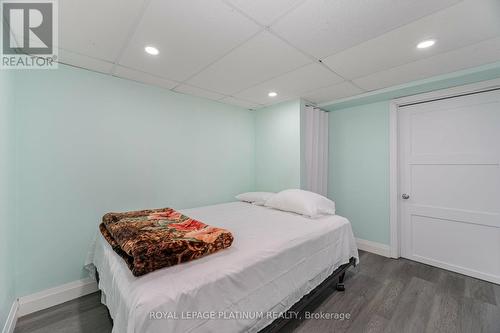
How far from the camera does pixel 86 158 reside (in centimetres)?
215

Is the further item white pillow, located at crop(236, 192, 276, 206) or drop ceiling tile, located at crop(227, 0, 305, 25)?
white pillow, located at crop(236, 192, 276, 206)

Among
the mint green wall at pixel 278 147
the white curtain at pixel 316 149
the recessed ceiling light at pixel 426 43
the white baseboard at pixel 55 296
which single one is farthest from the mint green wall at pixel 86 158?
the recessed ceiling light at pixel 426 43

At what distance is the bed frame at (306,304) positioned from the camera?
1.45 m

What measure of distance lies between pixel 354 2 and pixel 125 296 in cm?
221

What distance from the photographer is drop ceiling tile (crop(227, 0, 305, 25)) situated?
4.28 ft

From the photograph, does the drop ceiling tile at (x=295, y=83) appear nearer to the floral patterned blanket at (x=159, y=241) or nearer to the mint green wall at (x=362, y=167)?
the mint green wall at (x=362, y=167)

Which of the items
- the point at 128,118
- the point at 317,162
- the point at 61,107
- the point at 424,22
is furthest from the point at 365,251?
the point at 61,107

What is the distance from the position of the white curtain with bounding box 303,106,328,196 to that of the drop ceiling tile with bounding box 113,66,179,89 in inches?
83.0

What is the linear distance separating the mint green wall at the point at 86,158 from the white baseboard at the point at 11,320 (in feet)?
0.44

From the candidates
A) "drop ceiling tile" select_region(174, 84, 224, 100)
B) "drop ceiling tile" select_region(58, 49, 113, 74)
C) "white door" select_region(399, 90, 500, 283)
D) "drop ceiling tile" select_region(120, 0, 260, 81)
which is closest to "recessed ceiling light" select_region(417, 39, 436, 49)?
"white door" select_region(399, 90, 500, 283)

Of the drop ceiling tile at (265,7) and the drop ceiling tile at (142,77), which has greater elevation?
the drop ceiling tile at (142,77)

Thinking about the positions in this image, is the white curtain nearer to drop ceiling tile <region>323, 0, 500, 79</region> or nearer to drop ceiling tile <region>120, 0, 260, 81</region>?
drop ceiling tile <region>323, 0, 500, 79</region>

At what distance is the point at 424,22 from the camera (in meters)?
1.47

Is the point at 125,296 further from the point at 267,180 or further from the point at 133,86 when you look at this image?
the point at 267,180
